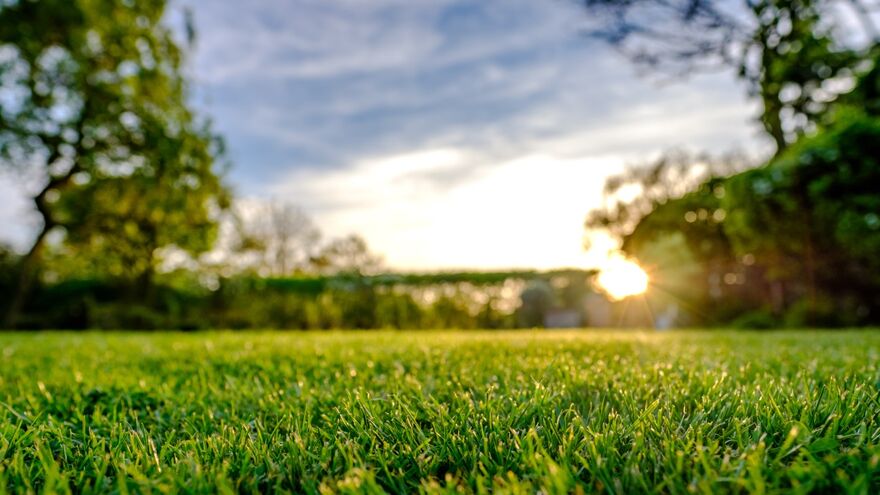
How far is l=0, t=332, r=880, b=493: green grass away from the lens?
0.95 meters

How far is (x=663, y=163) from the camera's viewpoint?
26797mm

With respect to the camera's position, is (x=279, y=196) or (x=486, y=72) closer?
(x=486, y=72)

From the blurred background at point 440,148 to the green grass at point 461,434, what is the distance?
7.70 metres

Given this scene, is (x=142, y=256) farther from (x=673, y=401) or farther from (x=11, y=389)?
(x=673, y=401)

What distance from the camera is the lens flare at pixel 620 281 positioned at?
48.9 ft

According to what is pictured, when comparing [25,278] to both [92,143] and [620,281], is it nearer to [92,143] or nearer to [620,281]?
[92,143]

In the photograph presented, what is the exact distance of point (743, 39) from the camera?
11805mm

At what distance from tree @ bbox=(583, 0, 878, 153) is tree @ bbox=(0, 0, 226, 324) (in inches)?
420

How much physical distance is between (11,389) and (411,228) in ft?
50.2

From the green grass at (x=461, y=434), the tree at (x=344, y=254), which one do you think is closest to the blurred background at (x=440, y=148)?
the green grass at (x=461, y=434)

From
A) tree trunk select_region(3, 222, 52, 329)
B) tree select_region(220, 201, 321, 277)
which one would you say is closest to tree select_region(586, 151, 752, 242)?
tree select_region(220, 201, 321, 277)

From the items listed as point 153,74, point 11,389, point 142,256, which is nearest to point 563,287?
point 142,256

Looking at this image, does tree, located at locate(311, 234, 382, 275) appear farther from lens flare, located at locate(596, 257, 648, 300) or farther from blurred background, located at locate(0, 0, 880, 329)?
lens flare, located at locate(596, 257, 648, 300)

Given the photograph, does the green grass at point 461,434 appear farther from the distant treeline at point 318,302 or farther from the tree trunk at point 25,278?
the tree trunk at point 25,278
